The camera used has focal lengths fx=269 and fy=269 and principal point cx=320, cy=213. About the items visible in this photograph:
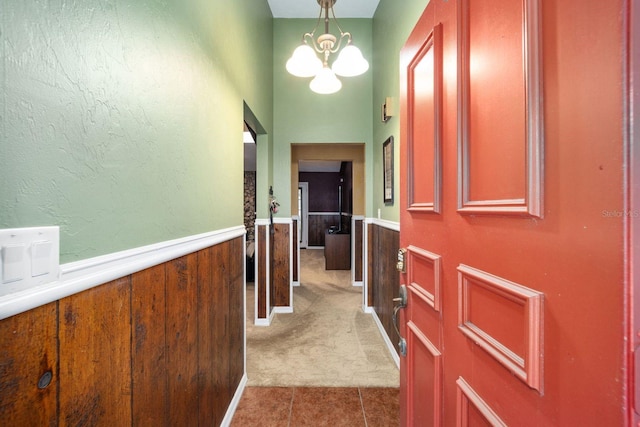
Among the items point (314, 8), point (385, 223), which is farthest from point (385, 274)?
point (314, 8)

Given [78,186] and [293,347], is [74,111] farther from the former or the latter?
[293,347]

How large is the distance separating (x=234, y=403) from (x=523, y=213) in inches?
73.0

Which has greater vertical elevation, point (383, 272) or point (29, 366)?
point (29, 366)

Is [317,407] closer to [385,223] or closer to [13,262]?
[385,223]

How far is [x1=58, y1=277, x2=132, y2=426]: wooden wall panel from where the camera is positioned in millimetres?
568

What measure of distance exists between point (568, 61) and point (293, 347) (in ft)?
8.16

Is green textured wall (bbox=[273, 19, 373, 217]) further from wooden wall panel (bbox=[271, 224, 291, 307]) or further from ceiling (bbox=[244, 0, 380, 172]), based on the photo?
wooden wall panel (bbox=[271, 224, 291, 307])

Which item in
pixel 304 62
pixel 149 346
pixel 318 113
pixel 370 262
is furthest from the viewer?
pixel 370 262

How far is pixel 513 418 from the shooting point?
0.54 m

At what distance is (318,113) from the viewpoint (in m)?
3.08

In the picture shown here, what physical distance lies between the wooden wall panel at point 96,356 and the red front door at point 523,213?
0.89 meters

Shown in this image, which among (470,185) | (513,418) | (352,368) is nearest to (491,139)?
(470,185)

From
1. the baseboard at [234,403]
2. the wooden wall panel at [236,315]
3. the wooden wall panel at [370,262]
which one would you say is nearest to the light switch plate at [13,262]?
the wooden wall panel at [236,315]

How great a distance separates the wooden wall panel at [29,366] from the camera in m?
0.45
